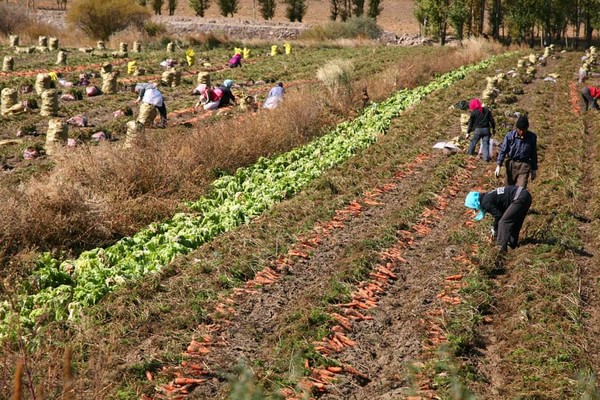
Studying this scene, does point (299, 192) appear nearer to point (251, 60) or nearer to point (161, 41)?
point (251, 60)

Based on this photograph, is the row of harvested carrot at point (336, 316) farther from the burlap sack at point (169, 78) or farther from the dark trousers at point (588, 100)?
the burlap sack at point (169, 78)

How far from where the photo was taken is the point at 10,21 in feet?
153

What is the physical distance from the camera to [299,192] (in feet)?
38.9

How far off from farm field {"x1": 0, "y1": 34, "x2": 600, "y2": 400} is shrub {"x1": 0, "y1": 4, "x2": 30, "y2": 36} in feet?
126

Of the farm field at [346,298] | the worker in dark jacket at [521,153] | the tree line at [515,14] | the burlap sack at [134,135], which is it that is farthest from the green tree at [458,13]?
the worker in dark jacket at [521,153]

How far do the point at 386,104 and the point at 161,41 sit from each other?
87.7ft

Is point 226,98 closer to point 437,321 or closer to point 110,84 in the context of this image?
point 110,84

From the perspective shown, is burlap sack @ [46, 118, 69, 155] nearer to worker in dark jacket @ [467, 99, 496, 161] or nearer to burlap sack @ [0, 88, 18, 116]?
burlap sack @ [0, 88, 18, 116]

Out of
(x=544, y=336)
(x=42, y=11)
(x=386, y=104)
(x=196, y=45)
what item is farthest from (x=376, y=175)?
(x=42, y=11)

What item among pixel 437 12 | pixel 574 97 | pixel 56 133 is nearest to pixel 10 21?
pixel 437 12

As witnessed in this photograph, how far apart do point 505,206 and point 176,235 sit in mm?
5101

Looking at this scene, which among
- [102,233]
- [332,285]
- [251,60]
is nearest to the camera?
[332,285]

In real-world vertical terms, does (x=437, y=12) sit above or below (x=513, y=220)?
above

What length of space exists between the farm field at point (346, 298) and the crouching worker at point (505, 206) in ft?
1.28
